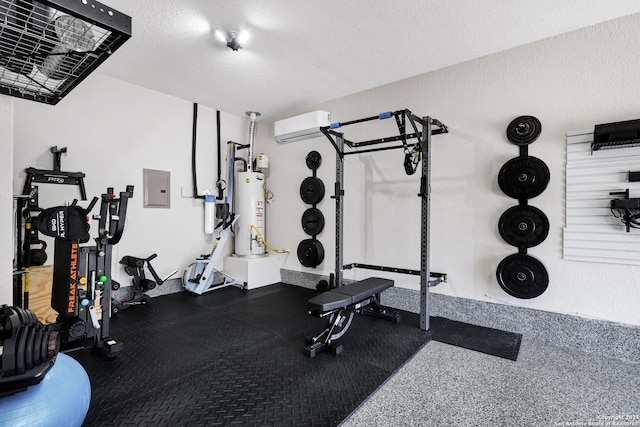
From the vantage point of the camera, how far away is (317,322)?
3.18 metres

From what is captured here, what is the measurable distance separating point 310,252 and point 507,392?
9.04 ft

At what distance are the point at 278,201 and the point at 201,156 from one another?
1290 mm

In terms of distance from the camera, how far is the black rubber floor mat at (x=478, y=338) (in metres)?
2.55

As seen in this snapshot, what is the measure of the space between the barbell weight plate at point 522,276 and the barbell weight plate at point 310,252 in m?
2.15

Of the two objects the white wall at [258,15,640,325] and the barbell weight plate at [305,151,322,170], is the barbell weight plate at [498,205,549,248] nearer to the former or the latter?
the white wall at [258,15,640,325]

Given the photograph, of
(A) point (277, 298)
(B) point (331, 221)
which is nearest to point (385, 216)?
(B) point (331, 221)

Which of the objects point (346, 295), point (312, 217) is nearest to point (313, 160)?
point (312, 217)

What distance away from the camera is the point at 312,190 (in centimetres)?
434

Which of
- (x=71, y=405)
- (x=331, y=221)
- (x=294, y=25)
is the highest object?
(x=294, y=25)

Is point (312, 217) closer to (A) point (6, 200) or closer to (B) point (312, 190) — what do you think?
(B) point (312, 190)

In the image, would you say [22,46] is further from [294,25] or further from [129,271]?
[129,271]

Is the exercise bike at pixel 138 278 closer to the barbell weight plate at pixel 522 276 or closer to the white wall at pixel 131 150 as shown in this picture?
the white wall at pixel 131 150

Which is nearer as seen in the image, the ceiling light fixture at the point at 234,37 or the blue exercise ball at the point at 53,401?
the blue exercise ball at the point at 53,401

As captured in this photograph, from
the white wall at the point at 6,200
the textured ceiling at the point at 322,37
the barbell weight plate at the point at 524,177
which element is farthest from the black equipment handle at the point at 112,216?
the barbell weight plate at the point at 524,177
